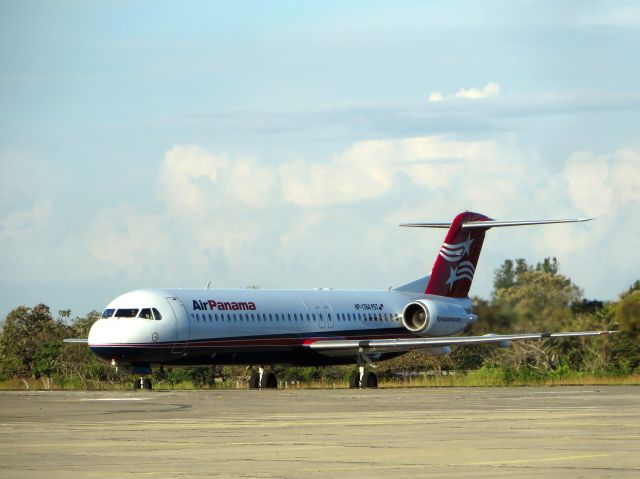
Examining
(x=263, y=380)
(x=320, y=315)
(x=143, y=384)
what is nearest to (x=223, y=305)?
(x=143, y=384)

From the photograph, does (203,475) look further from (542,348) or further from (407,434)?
(542,348)

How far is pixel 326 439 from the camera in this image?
A: 64.8 ft

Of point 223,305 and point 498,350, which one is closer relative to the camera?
point 223,305

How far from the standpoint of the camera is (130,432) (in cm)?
2164

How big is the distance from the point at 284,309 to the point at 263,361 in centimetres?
218

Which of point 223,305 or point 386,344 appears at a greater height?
point 223,305

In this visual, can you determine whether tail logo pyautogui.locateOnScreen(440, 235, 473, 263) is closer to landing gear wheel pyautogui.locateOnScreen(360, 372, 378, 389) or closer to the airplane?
the airplane

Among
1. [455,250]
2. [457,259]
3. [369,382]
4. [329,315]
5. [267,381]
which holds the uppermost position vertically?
[455,250]

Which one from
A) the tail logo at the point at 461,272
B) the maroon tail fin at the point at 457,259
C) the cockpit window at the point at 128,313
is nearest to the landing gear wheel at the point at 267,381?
the cockpit window at the point at 128,313

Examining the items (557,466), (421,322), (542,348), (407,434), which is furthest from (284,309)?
(557,466)

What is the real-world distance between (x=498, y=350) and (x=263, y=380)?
15727 millimetres

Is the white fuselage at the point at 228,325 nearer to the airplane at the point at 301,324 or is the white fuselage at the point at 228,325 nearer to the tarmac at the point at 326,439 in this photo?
the airplane at the point at 301,324

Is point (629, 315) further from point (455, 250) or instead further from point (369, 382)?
point (455, 250)

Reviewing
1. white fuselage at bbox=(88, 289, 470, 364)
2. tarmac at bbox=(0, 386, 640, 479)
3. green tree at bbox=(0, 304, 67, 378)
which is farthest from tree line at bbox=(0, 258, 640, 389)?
tarmac at bbox=(0, 386, 640, 479)
